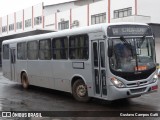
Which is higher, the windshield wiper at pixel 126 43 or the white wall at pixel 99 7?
the white wall at pixel 99 7

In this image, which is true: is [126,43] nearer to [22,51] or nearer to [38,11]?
[22,51]

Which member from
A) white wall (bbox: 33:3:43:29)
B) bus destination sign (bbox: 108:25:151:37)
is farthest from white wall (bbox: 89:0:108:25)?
bus destination sign (bbox: 108:25:151:37)

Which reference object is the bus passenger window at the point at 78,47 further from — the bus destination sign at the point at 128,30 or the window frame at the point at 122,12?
the window frame at the point at 122,12

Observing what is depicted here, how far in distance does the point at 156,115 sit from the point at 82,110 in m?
2.48

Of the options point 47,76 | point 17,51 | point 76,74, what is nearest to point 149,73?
point 76,74

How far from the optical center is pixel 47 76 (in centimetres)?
1496

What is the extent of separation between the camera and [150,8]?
3847 cm

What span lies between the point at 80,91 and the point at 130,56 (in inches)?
103

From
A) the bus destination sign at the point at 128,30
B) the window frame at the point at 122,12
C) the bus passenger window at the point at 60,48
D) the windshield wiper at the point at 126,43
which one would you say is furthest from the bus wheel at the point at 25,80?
the window frame at the point at 122,12

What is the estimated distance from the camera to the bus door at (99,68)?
37.1 ft

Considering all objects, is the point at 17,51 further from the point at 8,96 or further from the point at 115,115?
the point at 115,115

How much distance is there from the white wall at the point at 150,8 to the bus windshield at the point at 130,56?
26685mm

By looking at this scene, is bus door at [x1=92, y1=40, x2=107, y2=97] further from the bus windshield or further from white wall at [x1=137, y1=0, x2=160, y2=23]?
white wall at [x1=137, y1=0, x2=160, y2=23]

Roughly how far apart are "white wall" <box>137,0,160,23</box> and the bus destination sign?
86.1ft
